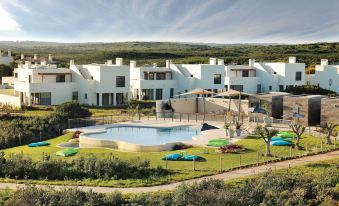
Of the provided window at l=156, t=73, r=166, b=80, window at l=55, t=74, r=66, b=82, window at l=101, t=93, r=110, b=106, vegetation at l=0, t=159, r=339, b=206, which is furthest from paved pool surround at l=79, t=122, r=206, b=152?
window at l=156, t=73, r=166, b=80

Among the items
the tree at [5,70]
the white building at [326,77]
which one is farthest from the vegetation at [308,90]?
the tree at [5,70]

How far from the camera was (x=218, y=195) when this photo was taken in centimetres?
1564

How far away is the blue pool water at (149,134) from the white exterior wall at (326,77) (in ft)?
76.1

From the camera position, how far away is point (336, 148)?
969 inches

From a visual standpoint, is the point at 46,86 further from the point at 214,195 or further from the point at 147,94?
the point at 214,195

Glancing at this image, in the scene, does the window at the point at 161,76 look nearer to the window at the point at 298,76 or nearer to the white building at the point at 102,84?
the white building at the point at 102,84

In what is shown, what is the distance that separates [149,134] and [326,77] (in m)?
26.9

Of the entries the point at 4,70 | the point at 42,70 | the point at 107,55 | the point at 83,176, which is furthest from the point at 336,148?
the point at 107,55

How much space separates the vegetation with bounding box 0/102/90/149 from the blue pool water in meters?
3.86

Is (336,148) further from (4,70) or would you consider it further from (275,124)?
(4,70)

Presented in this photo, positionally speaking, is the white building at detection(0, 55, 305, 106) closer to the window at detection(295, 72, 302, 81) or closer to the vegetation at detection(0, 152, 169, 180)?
the window at detection(295, 72, 302, 81)

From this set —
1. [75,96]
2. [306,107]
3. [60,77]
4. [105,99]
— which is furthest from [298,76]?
[60,77]

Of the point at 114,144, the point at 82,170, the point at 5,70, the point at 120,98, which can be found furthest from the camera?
the point at 5,70

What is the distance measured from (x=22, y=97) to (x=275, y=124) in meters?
22.8
